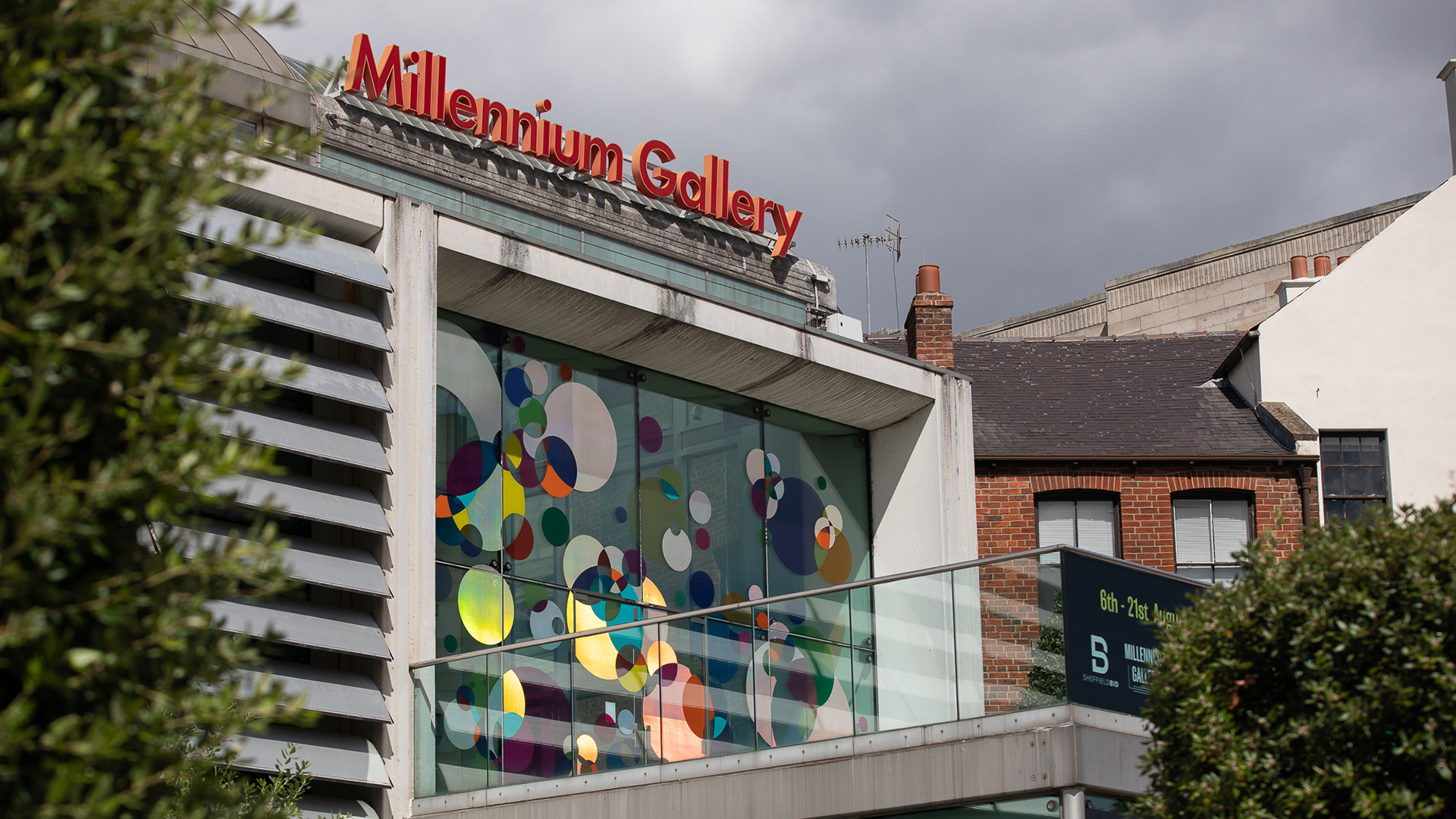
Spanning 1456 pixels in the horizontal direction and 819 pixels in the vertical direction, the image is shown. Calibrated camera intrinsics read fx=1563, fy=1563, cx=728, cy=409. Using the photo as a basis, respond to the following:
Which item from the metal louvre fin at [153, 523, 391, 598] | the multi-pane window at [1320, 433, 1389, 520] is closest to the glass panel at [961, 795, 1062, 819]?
the metal louvre fin at [153, 523, 391, 598]

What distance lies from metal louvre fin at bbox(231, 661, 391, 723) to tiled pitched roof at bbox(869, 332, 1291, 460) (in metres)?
13.4

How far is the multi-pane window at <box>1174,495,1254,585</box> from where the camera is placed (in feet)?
83.6

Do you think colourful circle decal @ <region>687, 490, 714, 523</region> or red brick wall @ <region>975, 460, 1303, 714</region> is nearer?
Answer: colourful circle decal @ <region>687, 490, 714, 523</region>

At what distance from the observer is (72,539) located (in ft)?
15.2

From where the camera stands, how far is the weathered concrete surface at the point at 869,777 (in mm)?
11875

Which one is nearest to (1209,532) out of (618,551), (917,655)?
(618,551)

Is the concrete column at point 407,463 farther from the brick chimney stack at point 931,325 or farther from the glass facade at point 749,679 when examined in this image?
the brick chimney stack at point 931,325

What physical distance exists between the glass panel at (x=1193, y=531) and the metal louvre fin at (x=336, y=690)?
15.4 m

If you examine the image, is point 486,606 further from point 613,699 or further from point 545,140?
point 545,140

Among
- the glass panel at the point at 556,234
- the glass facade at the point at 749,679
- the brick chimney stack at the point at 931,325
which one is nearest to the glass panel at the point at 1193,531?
the brick chimney stack at the point at 931,325

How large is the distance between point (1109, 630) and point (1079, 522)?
13.5 metres

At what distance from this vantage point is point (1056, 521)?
→ 2558 centimetres

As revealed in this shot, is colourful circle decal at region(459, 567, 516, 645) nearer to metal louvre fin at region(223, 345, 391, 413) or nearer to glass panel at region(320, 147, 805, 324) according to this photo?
metal louvre fin at region(223, 345, 391, 413)

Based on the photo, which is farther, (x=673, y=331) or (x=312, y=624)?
(x=673, y=331)
